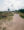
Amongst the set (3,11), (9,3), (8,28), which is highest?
(9,3)

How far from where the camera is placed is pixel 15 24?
86 cm

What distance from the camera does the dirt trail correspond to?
33.6 inches

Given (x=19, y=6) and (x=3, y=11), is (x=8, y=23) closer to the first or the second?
(x=3, y=11)

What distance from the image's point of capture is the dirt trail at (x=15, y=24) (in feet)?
2.80

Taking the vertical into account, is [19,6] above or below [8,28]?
above

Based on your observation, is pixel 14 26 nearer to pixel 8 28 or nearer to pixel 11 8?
pixel 8 28

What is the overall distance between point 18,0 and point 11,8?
0.18 meters

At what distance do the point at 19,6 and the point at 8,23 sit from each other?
340mm

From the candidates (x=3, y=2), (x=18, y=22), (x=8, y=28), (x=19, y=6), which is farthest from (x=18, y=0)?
(x=8, y=28)

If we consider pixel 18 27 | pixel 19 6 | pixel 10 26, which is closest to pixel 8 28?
pixel 10 26

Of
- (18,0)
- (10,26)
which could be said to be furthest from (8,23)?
(18,0)

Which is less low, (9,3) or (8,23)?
(9,3)

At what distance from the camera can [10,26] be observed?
857mm

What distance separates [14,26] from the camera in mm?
858
